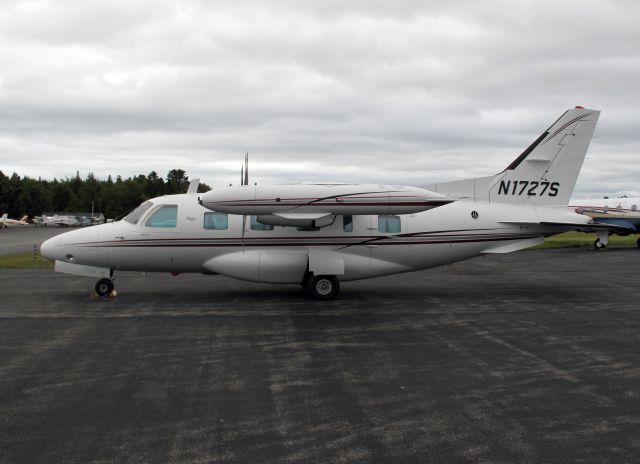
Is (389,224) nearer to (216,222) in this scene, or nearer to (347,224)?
(347,224)

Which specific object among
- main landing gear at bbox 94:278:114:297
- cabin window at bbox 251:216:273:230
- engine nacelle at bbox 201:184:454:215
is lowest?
main landing gear at bbox 94:278:114:297

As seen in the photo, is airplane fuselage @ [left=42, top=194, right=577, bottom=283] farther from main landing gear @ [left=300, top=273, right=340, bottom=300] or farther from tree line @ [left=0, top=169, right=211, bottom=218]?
tree line @ [left=0, top=169, right=211, bottom=218]

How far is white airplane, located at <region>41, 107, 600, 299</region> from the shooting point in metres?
12.7

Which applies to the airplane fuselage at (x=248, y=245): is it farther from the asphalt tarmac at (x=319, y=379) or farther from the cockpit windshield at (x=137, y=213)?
the asphalt tarmac at (x=319, y=379)

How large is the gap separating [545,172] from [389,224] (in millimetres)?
4653

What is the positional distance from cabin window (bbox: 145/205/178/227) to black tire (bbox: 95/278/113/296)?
6.08 feet

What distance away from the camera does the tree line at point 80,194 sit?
9844 centimetres

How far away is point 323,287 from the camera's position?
13.5 metres

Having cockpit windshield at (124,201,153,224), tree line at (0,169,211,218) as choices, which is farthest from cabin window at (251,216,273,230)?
tree line at (0,169,211,218)

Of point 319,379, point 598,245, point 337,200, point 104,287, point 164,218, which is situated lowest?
point 319,379

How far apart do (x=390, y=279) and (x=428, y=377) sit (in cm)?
1091

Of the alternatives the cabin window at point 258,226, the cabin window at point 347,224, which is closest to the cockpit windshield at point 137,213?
the cabin window at point 258,226

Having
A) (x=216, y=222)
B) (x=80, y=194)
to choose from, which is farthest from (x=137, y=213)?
(x=80, y=194)

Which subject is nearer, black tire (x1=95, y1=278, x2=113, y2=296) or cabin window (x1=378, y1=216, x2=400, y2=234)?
black tire (x1=95, y1=278, x2=113, y2=296)
